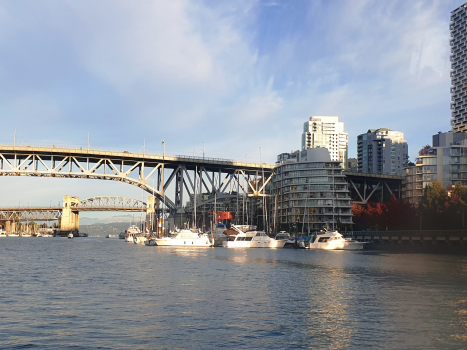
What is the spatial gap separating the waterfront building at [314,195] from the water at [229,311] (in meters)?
105

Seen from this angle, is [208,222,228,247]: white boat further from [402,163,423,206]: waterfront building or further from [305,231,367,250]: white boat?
[402,163,423,206]: waterfront building

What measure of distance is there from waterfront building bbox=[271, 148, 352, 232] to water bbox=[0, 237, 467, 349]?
343 ft

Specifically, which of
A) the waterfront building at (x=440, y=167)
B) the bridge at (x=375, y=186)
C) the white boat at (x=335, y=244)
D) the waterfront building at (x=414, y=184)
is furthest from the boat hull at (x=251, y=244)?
the bridge at (x=375, y=186)

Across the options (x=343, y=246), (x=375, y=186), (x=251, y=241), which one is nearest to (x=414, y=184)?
(x=375, y=186)

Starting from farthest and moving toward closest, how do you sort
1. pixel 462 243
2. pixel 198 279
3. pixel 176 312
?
pixel 462 243, pixel 198 279, pixel 176 312

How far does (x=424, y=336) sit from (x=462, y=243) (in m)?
83.1

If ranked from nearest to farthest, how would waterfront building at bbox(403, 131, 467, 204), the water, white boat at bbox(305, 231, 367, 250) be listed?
1. the water
2. white boat at bbox(305, 231, 367, 250)
3. waterfront building at bbox(403, 131, 467, 204)

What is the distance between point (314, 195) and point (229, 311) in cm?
12926

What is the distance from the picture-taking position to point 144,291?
35594 mm

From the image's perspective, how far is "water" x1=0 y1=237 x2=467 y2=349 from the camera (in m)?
21.9

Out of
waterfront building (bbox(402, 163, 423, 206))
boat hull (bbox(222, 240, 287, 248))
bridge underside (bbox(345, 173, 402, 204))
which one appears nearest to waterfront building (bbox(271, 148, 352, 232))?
bridge underside (bbox(345, 173, 402, 204))

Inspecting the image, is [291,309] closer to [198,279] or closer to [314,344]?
[314,344]

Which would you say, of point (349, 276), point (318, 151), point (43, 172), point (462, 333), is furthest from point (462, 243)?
point (43, 172)

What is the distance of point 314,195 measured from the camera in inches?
6107
